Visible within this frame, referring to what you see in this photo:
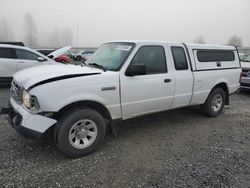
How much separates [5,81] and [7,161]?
6332 millimetres

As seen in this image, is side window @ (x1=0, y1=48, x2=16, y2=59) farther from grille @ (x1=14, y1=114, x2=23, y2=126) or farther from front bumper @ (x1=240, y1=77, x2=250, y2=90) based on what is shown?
front bumper @ (x1=240, y1=77, x2=250, y2=90)

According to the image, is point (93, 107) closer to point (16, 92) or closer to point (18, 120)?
point (18, 120)

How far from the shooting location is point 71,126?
11.2 feet

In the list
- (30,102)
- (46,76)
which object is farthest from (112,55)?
(30,102)

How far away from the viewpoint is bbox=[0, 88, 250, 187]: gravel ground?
3.04 metres

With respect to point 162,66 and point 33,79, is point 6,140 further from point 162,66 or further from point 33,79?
point 162,66

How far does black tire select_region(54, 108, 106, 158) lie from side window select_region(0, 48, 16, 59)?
683 centimetres

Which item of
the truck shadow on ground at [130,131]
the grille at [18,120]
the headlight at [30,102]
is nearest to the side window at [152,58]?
the truck shadow on ground at [130,131]

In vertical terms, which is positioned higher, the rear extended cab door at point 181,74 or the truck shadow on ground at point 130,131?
the rear extended cab door at point 181,74

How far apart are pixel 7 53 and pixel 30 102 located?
6783 mm

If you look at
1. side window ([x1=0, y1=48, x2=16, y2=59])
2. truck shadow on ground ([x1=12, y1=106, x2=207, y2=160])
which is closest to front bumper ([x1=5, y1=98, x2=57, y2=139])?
truck shadow on ground ([x1=12, y1=106, x2=207, y2=160])

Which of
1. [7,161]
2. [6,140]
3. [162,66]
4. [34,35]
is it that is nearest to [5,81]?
[6,140]

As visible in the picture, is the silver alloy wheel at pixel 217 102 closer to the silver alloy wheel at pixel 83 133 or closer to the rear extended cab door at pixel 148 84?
the rear extended cab door at pixel 148 84

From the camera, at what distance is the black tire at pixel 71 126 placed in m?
3.36
